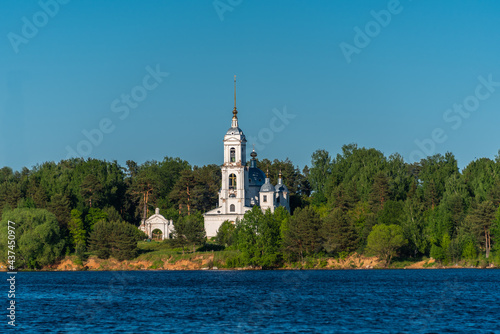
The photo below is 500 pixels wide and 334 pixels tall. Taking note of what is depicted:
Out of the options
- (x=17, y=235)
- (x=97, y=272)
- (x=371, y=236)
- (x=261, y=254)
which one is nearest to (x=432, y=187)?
(x=371, y=236)

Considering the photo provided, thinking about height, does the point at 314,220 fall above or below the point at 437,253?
above

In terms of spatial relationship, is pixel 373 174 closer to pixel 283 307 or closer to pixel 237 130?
pixel 237 130

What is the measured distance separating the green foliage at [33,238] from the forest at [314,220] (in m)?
0.12

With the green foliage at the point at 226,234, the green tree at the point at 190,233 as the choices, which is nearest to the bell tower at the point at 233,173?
the green foliage at the point at 226,234

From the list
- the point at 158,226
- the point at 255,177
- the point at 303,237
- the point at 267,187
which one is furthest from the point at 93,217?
the point at 303,237

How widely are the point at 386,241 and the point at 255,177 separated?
4359cm

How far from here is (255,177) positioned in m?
142

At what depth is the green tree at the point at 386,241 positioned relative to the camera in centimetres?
10188

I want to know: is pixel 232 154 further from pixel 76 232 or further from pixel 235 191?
pixel 76 232

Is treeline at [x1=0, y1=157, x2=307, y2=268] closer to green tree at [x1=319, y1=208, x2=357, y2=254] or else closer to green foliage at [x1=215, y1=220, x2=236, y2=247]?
green foliage at [x1=215, y1=220, x2=236, y2=247]

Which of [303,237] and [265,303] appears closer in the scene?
[265,303]

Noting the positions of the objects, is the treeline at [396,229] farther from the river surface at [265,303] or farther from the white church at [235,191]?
the white church at [235,191]

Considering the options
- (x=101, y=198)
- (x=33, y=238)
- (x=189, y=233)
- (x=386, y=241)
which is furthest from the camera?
(x=101, y=198)

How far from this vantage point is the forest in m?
102
